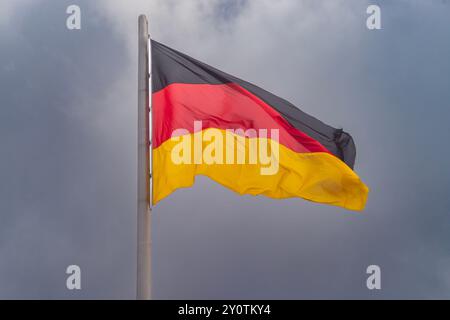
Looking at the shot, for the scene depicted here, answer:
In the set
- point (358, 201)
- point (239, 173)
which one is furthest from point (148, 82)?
point (358, 201)

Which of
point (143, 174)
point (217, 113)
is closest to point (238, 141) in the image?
point (217, 113)

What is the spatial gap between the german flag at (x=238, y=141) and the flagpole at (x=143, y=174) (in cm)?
20

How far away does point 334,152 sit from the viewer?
1452cm

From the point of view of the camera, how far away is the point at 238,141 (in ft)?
44.8

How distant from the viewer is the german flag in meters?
13.0

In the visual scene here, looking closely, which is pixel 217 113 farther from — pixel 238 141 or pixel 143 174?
pixel 143 174

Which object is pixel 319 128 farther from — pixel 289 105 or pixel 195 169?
pixel 195 169

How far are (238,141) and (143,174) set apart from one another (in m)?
2.33

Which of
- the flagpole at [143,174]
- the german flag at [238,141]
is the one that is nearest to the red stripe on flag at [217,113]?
the german flag at [238,141]

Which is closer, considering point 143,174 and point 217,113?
point 143,174

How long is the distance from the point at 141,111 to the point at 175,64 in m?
1.54

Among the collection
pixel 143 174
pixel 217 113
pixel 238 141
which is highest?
pixel 217 113

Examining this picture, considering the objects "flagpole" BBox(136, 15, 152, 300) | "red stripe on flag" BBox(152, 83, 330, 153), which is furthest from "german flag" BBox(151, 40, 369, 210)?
"flagpole" BBox(136, 15, 152, 300)

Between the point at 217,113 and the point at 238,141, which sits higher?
the point at 217,113
